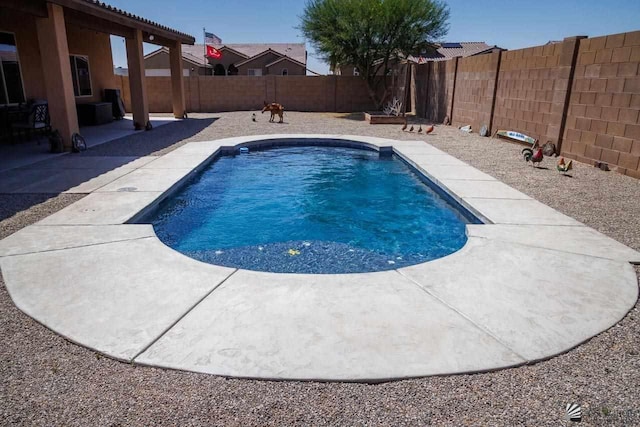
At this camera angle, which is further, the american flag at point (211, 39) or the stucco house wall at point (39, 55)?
the american flag at point (211, 39)

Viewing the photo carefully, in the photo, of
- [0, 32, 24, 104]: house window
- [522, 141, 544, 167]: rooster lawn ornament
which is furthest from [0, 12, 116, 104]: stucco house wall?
[522, 141, 544, 167]: rooster lawn ornament

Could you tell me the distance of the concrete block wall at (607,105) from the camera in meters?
7.78

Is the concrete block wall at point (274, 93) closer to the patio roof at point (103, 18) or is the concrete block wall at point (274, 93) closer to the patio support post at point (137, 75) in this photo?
the patio roof at point (103, 18)

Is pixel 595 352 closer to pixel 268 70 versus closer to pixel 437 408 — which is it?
pixel 437 408

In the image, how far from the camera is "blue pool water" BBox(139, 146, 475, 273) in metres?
5.28

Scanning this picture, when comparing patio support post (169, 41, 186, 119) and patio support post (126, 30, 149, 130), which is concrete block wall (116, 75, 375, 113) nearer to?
patio support post (169, 41, 186, 119)

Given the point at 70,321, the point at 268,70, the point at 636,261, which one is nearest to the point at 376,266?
the point at 636,261

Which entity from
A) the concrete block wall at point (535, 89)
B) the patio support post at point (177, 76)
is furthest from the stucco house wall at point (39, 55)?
the concrete block wall at point (535, 89)

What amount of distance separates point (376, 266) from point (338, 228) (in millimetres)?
1540

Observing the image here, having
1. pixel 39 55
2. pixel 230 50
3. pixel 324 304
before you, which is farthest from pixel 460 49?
pixel 324 304

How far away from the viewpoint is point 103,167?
8.27 metres

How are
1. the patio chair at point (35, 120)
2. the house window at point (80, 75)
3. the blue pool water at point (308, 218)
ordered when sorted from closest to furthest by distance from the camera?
the blue pool water at point (308, 218) → the patio chair at point (35, 120) → the house window at point (80, 75)

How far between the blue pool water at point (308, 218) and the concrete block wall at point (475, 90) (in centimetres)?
531

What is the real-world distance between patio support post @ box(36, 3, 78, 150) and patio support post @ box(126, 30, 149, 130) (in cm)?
444
